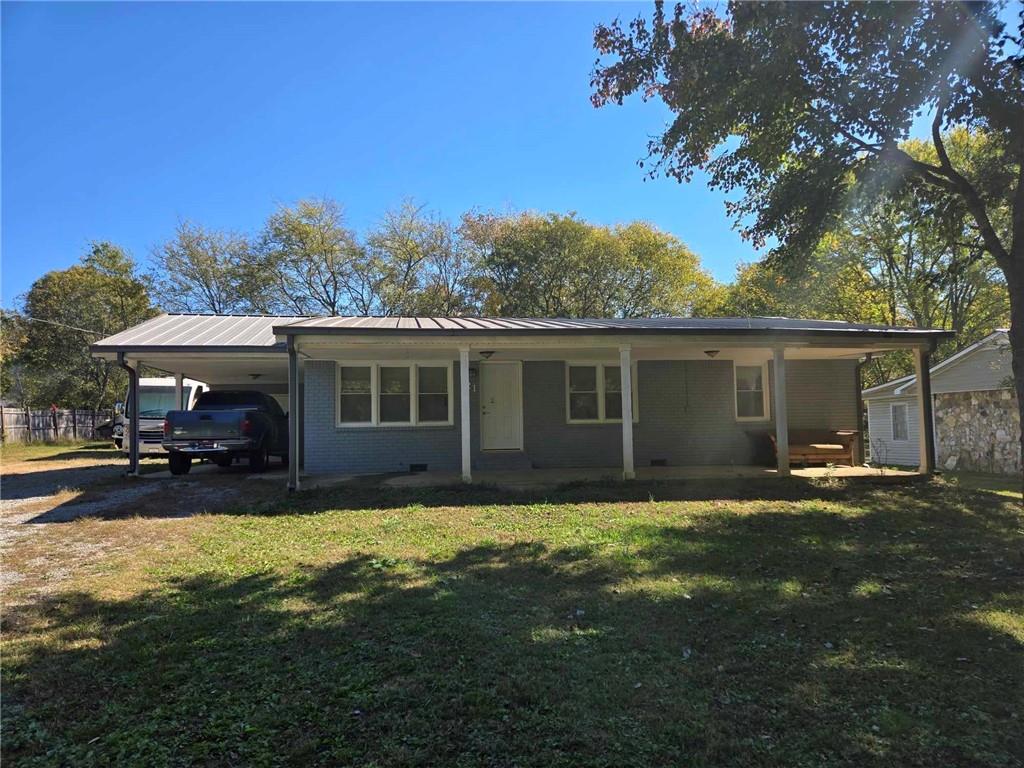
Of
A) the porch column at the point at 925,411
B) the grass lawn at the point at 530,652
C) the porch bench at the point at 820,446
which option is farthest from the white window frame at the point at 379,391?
the porch column at the point at 925,411

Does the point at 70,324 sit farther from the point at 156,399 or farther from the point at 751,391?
the point at 751,391

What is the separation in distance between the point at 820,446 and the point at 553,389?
549 cm

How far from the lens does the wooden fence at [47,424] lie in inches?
951

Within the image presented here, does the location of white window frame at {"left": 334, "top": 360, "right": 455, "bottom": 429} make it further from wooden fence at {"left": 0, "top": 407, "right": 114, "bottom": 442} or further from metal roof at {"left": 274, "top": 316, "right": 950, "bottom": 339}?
wooden fence at {"left": 0, "top": 407, "right": 114, "bottom": 442}

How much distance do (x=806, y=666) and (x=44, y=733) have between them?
390 centimetres

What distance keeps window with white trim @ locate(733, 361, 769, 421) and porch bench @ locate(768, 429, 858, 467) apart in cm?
75

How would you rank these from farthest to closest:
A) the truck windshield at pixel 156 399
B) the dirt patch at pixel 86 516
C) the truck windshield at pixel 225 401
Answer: the truck windshield at pixel 156 399 → the truck windshield at pixel 225 401 → the dirt patch at pixel 86 516

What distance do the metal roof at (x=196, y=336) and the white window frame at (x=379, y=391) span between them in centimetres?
159

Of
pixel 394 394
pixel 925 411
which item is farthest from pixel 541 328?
pixel 925 411

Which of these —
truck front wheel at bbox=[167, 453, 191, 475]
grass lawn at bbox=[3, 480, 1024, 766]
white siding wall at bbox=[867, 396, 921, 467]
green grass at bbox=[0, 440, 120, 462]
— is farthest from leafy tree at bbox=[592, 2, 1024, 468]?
green grass at bbox=[0, 440, 120, 462]

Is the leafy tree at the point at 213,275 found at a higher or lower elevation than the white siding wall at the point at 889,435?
higher

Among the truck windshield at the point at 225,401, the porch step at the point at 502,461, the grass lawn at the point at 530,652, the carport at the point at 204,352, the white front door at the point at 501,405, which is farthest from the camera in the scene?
the white front door at the point at 501,405

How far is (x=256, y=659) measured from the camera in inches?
141

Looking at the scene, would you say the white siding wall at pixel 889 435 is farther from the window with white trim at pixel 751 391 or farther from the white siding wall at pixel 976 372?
the window with white trim at pixel 751 391
